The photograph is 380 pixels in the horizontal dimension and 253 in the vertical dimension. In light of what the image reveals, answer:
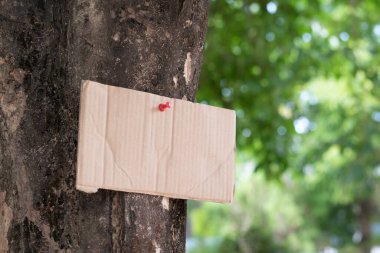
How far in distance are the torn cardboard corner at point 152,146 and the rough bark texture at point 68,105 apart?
5 cm

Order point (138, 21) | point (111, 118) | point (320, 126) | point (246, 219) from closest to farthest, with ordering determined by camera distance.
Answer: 1. point (111, 118)
2. point (138, 21)
3. point (320, 126)
4. point (246, 219)

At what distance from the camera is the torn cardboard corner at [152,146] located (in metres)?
1.45

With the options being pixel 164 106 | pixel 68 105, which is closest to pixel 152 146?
pixel 164 106

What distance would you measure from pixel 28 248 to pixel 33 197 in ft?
0.35

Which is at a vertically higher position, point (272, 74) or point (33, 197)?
point (272, 74)

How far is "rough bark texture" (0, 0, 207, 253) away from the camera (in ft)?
4.95

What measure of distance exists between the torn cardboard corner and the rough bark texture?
2.0 inches

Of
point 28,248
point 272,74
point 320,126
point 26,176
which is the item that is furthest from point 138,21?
point 320,126

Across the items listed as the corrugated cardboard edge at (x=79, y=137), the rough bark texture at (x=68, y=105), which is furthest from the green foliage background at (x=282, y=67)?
the corrugated cardboard edge at (x=79, y=137)

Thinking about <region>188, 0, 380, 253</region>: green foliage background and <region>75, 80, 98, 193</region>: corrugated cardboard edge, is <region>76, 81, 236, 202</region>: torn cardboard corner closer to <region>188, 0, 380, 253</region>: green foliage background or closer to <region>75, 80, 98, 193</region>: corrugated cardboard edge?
<region>75, 80, 98, 193</region>: corrugated cardboard edge

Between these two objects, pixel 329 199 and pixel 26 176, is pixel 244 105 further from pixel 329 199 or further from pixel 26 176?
pixel 329 199

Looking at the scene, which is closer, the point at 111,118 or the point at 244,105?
the point at 111,118

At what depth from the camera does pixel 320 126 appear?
12.3m

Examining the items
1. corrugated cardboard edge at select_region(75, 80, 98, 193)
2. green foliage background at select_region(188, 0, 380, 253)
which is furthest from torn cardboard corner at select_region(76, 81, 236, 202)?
green foliage background at select_region(188, 0, 380, 253)
